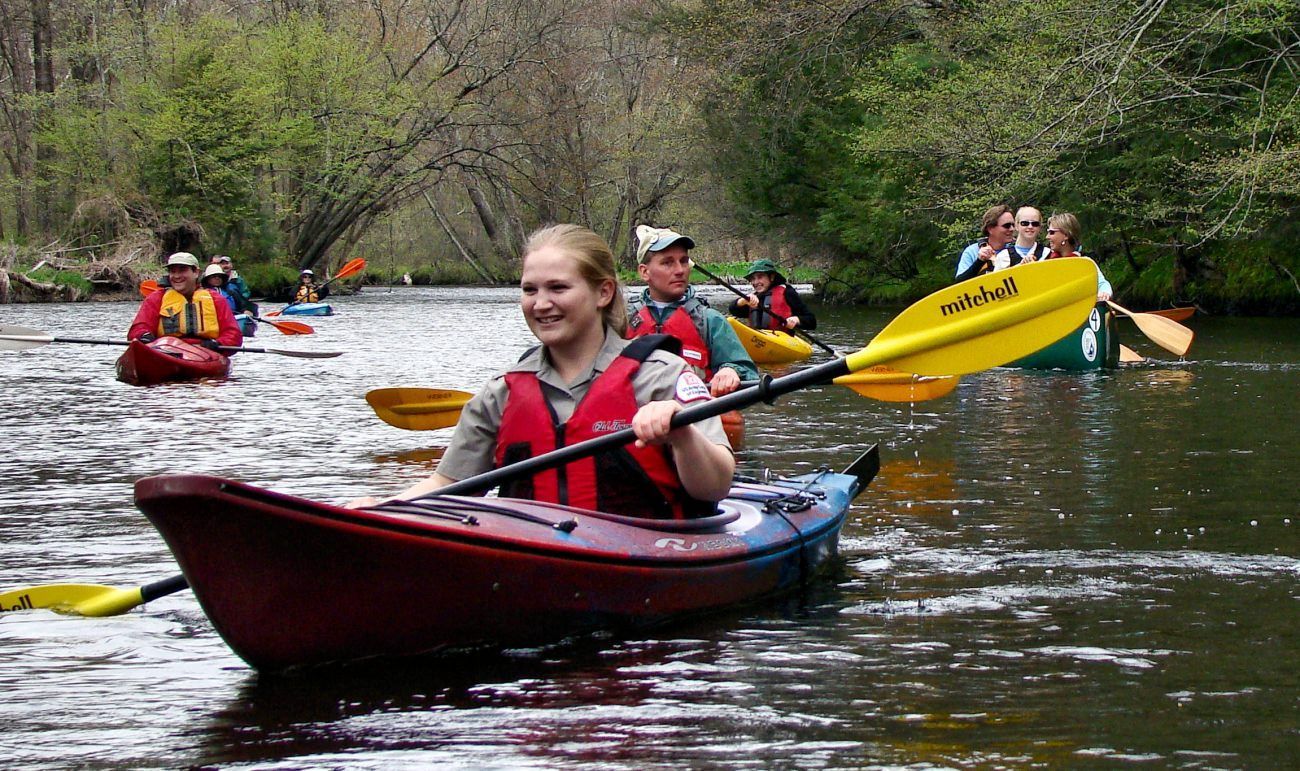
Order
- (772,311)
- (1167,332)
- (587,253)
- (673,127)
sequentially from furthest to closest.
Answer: (673,127)
(1167,332)
(772,311)
(587,253)

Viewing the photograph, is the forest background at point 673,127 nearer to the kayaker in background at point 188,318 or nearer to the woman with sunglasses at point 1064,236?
the woman with sunglasses at point 1064,236

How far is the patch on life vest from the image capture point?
4.24m

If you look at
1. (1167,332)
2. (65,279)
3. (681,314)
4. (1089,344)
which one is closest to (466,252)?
(65,279)

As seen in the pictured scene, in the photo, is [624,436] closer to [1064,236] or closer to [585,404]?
[585,404]

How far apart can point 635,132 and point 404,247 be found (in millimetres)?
17924

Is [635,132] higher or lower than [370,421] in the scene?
higher

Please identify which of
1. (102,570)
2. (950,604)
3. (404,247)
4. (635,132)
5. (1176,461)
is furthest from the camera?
(404,247)

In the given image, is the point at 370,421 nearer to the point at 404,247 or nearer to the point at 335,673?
the point at 335,673

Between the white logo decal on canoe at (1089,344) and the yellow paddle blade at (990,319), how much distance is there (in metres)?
8.10

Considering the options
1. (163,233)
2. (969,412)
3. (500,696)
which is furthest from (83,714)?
(163,233)

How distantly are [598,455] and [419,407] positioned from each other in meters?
4.55

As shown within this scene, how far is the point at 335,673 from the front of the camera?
155 inches

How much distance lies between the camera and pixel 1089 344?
13.2 m

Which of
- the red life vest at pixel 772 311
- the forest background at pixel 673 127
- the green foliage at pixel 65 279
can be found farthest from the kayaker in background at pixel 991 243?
the green foliage at pixel 65 279
